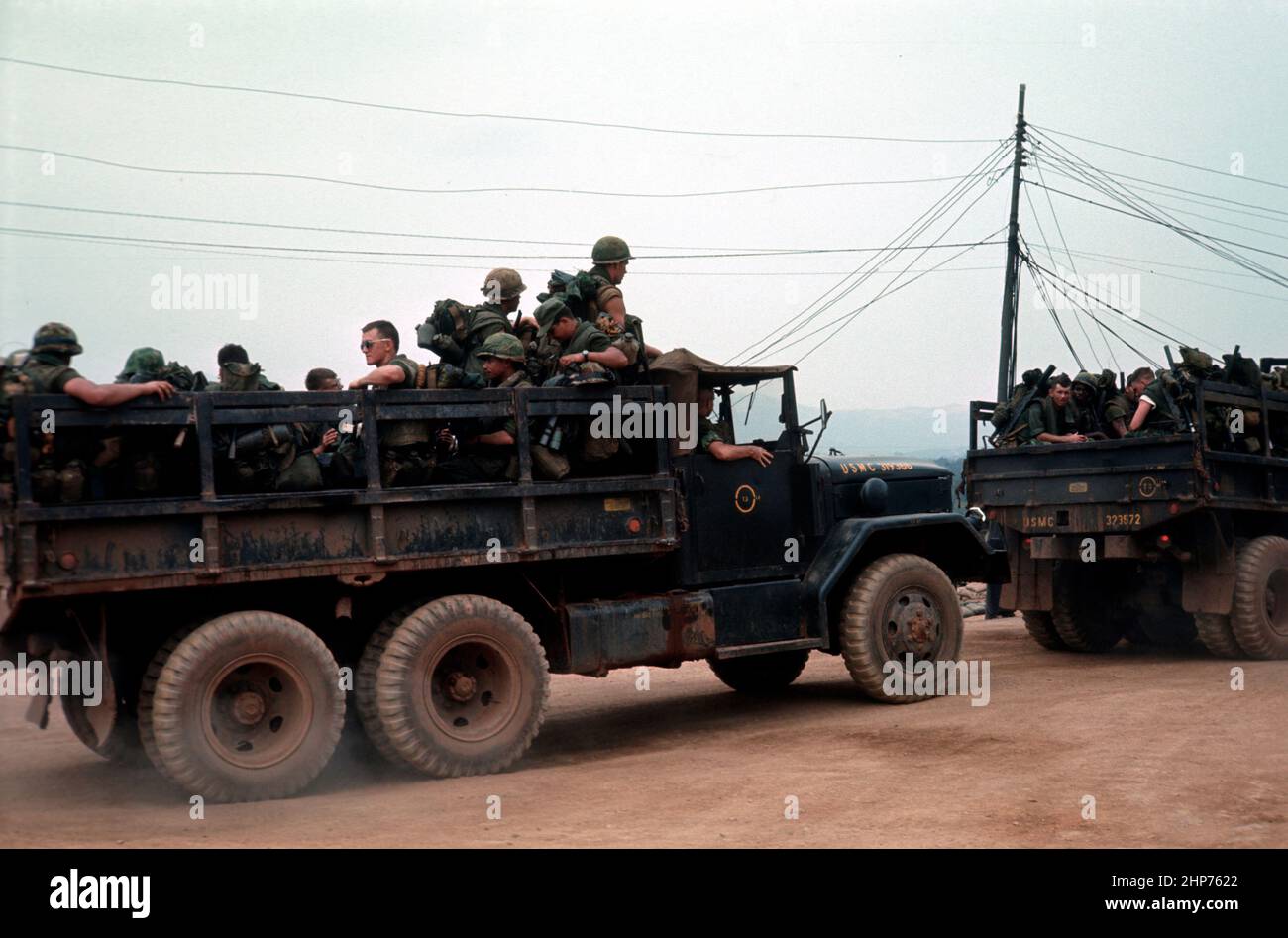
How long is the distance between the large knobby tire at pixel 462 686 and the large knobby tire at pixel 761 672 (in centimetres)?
306

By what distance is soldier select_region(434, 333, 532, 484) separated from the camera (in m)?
8.28

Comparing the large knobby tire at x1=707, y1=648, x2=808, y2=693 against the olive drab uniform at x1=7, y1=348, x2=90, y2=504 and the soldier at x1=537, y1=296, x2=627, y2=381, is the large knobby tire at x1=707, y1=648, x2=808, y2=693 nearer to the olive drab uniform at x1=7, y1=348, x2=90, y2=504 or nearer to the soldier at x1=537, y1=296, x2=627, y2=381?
the soldier at x1=537, y1=296, x2=627, y2=381

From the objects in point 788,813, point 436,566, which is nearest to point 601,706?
point 436,566

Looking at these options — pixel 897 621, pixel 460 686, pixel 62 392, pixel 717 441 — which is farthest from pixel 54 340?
pixel 897 621

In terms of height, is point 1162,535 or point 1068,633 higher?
point 1162,535

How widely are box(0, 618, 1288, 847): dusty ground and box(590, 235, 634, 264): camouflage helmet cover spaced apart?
335cm

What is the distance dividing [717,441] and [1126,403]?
5455mm

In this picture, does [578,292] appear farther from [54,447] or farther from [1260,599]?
[1260,599]

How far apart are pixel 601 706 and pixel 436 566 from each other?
142 inches

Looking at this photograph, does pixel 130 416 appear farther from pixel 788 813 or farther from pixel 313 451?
pixel 788 813

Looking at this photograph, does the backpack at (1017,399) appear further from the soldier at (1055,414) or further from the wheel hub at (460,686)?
the wheel hub at (460,686)

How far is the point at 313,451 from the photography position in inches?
313

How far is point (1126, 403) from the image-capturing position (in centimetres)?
1295

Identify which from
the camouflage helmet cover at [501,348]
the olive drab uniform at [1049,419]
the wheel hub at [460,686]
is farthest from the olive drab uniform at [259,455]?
the olive drab uniform at [1049,419]
